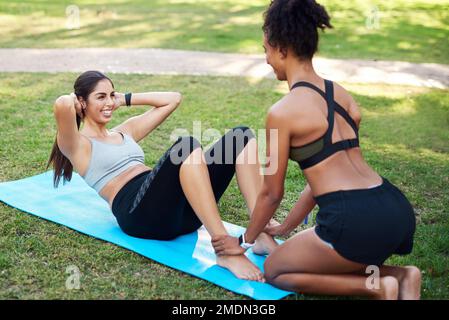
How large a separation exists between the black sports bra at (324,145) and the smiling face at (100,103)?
5.17ft

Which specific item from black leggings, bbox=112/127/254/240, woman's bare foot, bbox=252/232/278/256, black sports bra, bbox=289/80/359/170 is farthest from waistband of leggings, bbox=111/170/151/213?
black sports bra, bbox=289/80/359/170

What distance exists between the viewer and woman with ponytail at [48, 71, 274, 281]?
396 cm

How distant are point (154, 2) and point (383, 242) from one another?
46.8 feet

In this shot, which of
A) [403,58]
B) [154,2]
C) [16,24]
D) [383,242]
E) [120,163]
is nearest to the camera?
[383,242]

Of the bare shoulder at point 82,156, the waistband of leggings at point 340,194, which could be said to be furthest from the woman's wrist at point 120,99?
the waistband of leggings at point 340,194

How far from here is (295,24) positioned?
11.3 ft

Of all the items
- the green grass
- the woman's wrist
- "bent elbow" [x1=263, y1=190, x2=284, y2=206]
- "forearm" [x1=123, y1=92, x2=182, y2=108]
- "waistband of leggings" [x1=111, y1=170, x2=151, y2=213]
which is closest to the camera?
"bent elbow" [x1=263, y1=190, x2=284, y2=206]

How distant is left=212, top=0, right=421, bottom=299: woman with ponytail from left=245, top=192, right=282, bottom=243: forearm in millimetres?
47

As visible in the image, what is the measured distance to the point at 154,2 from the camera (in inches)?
656

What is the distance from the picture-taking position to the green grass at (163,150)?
12.6 ft

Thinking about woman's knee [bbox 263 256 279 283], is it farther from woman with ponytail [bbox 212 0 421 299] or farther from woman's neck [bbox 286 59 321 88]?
woman's neck [bbox 286 59 321 88]
